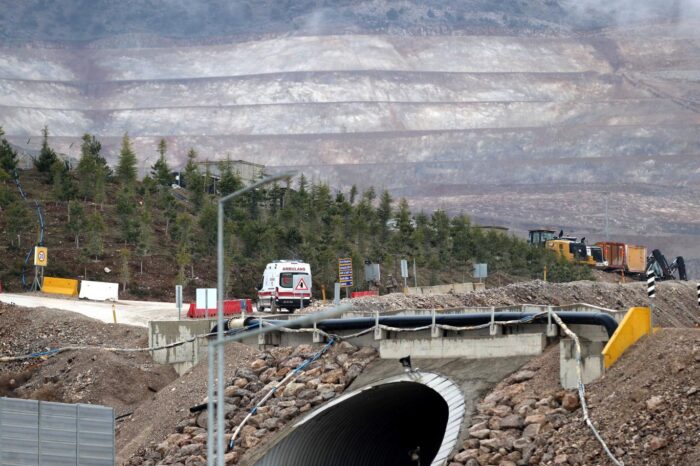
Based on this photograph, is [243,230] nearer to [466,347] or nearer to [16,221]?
[16,221]

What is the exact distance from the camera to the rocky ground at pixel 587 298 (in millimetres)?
63041

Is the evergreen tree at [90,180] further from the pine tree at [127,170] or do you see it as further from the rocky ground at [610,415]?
the rocky ground at [610,415]

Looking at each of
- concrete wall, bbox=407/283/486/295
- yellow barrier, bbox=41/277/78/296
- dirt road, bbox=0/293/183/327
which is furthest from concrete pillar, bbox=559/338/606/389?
yellow barrier, bbox=41/277/78/296

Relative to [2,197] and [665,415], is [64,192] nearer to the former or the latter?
[2,197]

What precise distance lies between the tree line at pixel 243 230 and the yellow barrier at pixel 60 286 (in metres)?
4.82

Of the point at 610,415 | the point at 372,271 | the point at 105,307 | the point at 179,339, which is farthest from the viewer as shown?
the point at 372,271

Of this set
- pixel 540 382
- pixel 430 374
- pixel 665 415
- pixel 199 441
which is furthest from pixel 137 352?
pixel 665 415

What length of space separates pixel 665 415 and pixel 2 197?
61000 mm

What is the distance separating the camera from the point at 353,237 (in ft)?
328

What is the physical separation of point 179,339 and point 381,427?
916 cm

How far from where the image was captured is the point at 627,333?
30688 mm

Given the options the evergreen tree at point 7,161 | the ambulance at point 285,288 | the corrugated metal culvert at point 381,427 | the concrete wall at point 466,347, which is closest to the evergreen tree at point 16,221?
the evergreen tree at point 7,161

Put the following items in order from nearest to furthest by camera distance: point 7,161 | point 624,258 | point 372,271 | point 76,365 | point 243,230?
point 76,365, point 372,271, point 243,230, point 7,161, point 624,258

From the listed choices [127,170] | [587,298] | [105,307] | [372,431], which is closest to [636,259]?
[127,170]
